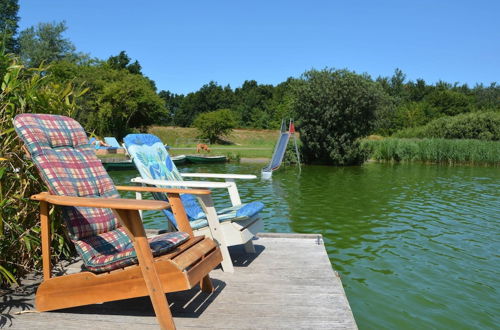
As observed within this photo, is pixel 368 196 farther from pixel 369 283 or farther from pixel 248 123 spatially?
pixel 248 123

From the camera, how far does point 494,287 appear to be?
489cm

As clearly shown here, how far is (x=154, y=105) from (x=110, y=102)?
13.3 ft

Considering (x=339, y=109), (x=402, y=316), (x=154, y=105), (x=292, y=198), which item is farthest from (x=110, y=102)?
(x=402, y=316)

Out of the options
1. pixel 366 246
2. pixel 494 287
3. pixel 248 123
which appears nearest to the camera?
pixel 494 287

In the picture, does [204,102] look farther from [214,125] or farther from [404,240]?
[404,240]

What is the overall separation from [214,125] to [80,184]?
120 ft

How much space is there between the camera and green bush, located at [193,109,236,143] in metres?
39.3

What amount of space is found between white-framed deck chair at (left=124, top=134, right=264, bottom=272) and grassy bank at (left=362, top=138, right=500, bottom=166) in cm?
2009

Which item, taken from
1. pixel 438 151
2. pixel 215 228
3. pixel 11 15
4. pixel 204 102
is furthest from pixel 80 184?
pixel 204 102

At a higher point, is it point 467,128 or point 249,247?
point 467,128

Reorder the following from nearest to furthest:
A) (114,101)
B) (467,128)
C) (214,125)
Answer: (467,128) → (114,101) → (214,125)

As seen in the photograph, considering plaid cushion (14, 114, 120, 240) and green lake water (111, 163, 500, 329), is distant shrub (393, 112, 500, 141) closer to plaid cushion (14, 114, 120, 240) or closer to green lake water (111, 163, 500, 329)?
green lake water (111, 163, 500, 329)

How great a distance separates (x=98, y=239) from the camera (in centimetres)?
297

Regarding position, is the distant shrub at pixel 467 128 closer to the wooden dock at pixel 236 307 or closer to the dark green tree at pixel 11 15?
the wooden dock at pixel 236 307
